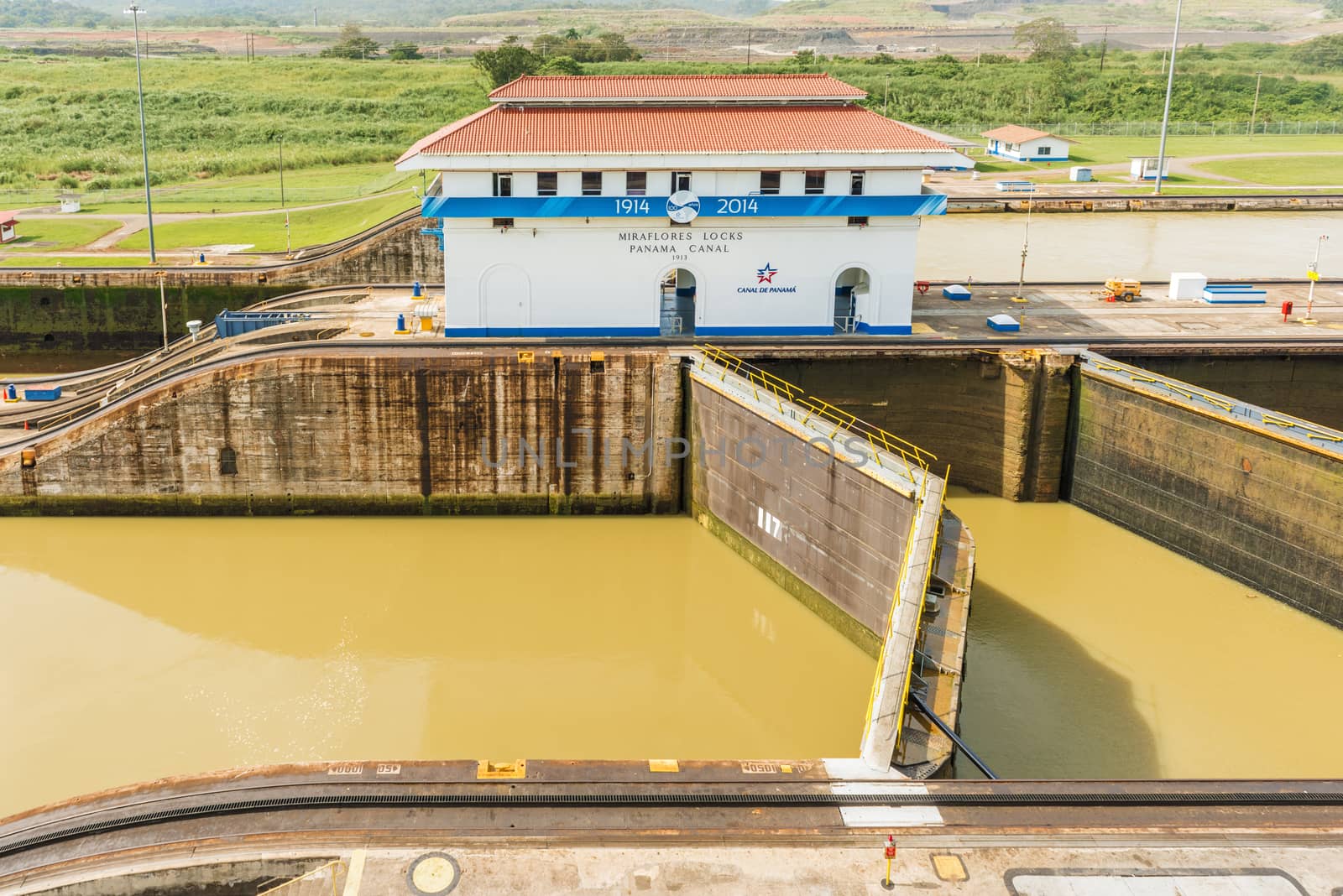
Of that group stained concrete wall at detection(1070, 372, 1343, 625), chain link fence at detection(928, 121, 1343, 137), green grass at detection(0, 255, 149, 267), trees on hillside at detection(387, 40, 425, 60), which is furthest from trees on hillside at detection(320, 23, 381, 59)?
stained concrete wall at detection(1070, 372, 1343, 625)

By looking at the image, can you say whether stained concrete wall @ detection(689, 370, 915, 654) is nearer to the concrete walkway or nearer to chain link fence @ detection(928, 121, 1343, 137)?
the concrete walkway

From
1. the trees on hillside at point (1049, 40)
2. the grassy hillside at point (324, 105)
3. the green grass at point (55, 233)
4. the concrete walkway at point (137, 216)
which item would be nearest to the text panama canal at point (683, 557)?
the green grass at point (55, 233)

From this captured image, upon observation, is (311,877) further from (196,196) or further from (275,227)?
(196,196)

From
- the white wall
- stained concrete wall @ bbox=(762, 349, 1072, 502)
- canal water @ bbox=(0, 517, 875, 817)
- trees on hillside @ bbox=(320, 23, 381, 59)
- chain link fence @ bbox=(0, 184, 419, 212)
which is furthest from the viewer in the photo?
trees on hillside @ bbox=(320, 23, 381, 59)

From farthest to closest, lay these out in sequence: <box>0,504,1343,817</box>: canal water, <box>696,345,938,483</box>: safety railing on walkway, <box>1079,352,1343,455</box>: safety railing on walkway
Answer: <box>696,345,938,483</box>: safety railing on walkway < <box>1079,352,1343,455</box>: safety railing on walkway < <box>0,504,1343,817</box>: canal water

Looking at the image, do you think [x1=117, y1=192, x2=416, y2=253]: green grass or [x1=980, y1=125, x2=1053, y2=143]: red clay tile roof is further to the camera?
[x1=980, y1=125, x2=1053, y2=143]: red clay tile roof

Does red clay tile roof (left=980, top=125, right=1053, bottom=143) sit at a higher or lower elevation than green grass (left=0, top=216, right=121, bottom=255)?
higher

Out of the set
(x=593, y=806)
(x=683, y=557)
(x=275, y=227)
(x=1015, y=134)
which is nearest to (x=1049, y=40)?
(x=1015, y=134)
